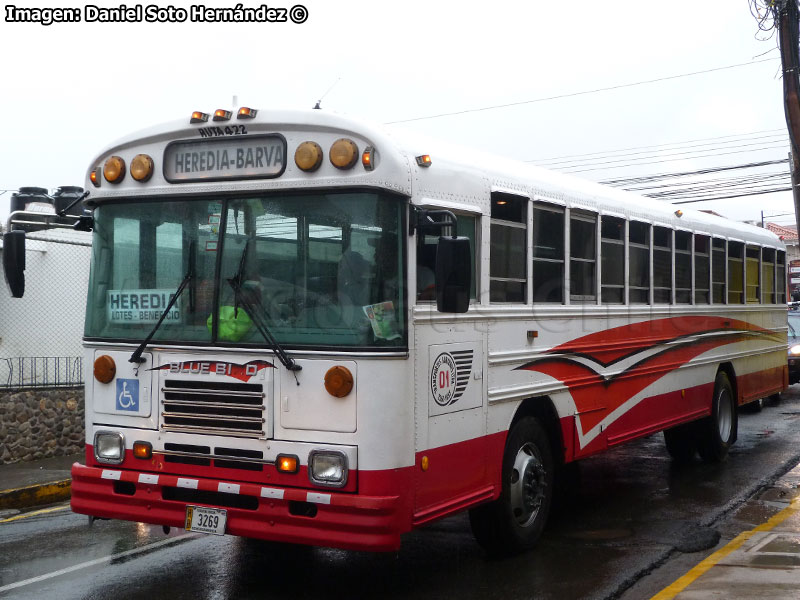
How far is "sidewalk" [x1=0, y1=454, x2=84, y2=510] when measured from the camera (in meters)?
9.37

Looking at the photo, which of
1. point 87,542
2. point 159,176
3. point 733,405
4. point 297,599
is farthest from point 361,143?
point 733,405

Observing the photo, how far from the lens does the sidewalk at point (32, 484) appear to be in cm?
937

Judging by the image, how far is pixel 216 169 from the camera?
595cm

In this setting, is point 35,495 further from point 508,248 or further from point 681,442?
point 681,442

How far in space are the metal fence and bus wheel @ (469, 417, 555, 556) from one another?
6938 millimetres

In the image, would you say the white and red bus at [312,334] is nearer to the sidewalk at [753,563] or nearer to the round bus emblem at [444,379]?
the round bus emblem at [444,379]

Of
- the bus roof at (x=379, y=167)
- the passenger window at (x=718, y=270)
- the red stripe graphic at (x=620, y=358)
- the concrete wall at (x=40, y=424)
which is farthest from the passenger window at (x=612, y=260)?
→ the concrete wall at (x=40, y=424)

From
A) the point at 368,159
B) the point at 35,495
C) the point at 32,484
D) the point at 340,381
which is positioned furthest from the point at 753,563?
the point at 32,484

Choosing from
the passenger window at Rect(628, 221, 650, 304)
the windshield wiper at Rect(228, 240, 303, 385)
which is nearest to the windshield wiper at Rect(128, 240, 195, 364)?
the windshield wiper at Rect(228, 240, 303, 385)

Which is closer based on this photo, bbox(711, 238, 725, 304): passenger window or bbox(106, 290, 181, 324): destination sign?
bbox(106, 290, 181, 324): destination sign

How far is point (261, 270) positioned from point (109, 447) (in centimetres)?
156

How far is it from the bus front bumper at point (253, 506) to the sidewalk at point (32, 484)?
11.9 ft

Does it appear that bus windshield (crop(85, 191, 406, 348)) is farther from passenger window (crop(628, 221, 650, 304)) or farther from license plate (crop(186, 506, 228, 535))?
passenger window (crop(628, 221, 650, 304))

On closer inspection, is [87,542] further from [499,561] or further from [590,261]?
[590,261]
